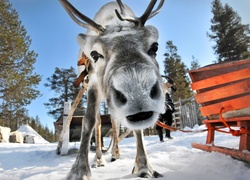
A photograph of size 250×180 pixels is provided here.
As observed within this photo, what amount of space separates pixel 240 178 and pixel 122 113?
1.54 m

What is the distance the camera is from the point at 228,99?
3.15m

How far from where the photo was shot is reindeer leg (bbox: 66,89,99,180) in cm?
238

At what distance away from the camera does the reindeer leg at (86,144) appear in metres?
2.38

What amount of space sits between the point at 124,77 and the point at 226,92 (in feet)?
6.12

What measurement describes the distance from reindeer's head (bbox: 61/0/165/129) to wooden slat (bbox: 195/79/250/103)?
4.04 ft

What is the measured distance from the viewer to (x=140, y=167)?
2691mm

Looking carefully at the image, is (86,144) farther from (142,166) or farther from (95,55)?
(95,55)

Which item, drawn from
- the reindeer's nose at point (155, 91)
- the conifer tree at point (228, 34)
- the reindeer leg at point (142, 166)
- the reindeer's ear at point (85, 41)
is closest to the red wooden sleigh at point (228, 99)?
the reindeer leg at point (142, 166)

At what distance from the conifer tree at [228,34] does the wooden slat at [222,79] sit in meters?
27.1

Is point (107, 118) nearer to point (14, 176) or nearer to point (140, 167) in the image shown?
point (14, 176)

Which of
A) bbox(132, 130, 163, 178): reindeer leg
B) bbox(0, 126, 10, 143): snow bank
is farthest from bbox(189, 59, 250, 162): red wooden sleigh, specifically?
bbox(0, 126, 10, 143): snow bank

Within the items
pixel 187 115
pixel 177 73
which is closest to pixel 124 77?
pixel 187 115

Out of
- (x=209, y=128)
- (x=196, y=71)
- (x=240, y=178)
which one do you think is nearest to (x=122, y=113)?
(x=240, y=178)

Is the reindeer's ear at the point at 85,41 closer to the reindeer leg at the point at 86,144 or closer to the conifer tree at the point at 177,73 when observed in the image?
the reindeer leg at the point at 86,144
